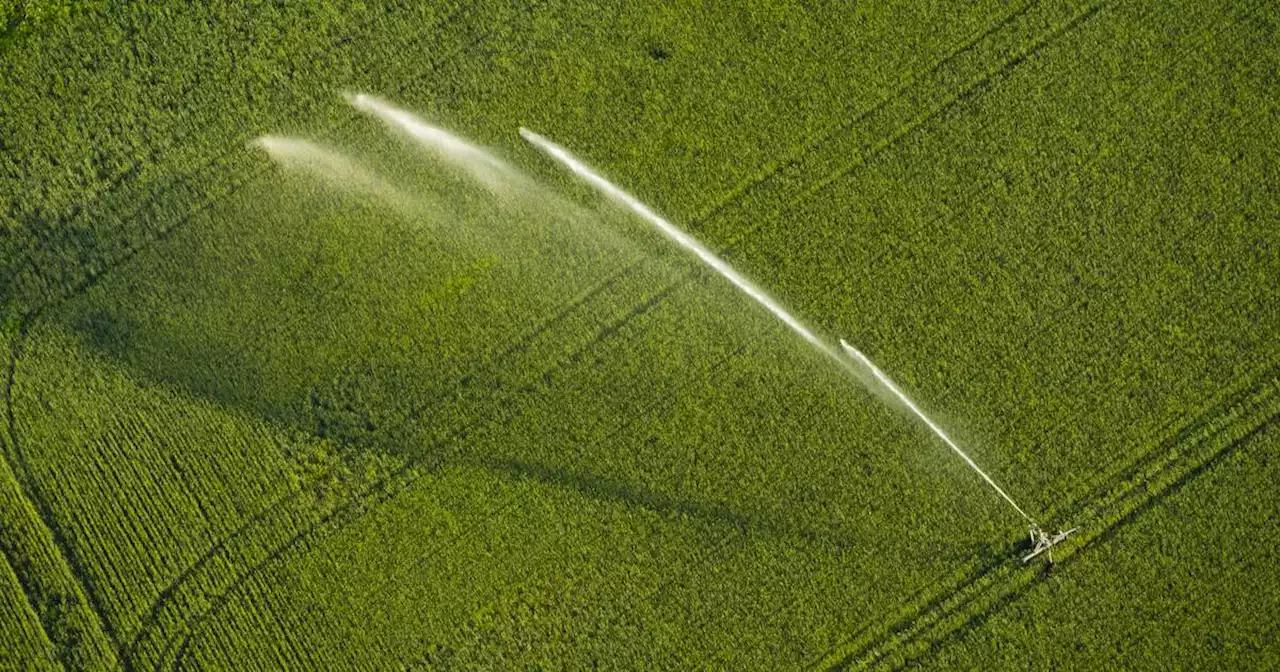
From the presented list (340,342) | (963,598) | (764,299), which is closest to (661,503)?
(764,299)

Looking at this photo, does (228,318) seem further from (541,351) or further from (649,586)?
(649,586)

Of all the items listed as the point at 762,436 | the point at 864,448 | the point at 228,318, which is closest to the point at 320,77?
the point at 228,318

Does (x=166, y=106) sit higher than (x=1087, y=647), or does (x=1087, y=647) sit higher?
(x=166, y=106)

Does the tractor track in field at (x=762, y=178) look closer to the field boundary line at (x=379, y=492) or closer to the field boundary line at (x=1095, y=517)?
the field boundary line at (x=379, y=492)

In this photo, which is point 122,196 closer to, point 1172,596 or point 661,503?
point 661,503

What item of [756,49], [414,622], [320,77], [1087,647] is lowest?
[414,622]

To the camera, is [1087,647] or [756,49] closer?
[1087,647]
